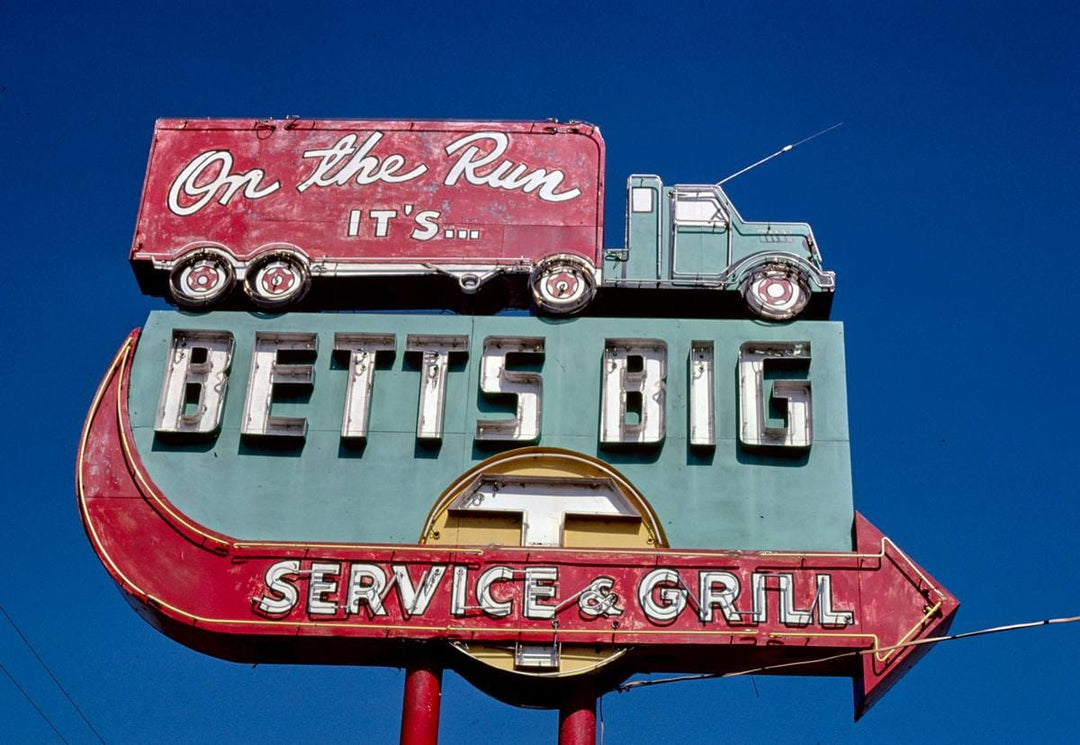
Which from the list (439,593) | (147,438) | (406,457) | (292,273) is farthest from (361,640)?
(292,273)

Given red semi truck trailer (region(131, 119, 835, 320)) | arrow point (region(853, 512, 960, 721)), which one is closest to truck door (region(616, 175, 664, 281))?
red semi truck trailer (region(131, 119, 835, 320))

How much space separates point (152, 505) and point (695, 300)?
8.17 meters

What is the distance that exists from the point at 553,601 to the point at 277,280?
675 cm

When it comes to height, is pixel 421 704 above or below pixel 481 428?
below

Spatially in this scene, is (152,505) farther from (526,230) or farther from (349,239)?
(526,230)

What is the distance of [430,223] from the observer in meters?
26.0

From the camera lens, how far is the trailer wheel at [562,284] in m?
24.9

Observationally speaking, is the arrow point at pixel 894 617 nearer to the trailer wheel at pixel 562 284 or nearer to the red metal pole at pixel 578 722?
the red metal pole at pixel 578 722

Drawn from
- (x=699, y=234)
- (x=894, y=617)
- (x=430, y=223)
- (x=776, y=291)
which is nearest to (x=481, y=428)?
(x=430, y=223)

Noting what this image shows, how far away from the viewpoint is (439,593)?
2220 centimetres

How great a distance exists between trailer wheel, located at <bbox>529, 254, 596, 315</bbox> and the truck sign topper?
0.03m

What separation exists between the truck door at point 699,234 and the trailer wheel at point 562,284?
1.29 m

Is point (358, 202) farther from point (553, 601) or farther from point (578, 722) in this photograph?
point (578, 722)

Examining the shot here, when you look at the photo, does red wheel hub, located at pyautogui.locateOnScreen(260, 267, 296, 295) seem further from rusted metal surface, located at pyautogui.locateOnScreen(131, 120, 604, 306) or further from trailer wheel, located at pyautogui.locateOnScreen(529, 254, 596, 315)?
trailer wheel, located at pyautogui.locateOnScreen(529, 254, 596, 315)
